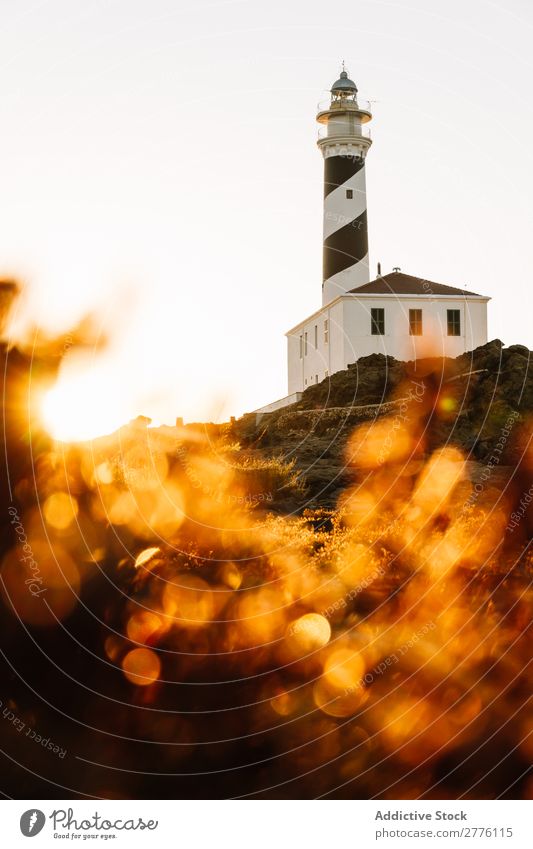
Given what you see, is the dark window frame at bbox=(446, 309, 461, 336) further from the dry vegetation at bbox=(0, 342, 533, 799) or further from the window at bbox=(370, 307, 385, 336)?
the dry vegetation at bbox=(0, 342, 533, 799)

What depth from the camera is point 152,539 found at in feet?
35.3

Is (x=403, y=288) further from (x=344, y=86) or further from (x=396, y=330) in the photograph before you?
(x=344, y=86)

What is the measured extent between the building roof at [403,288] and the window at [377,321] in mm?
694

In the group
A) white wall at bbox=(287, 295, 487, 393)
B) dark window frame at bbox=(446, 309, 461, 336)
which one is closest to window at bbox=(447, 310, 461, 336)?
dark window frame at bbox=(446, 309, 461, 336)

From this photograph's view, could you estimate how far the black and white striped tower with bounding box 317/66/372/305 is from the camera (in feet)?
130

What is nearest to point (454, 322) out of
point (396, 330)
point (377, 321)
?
point (396, 330)

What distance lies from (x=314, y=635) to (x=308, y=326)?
32041mm

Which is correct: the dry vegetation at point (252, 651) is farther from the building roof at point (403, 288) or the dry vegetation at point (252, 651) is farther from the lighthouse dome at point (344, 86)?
the lighthouse dome at point (344, 86)

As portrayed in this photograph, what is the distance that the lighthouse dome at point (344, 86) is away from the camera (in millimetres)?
42656

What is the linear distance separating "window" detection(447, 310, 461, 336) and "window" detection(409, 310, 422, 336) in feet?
3.31

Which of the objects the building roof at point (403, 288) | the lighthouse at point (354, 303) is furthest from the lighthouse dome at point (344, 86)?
the building roof at point (403, 288)

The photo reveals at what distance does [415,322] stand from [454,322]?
138cm

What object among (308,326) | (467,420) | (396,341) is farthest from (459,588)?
(308,326)

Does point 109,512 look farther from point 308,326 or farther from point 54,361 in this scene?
point 308,326
